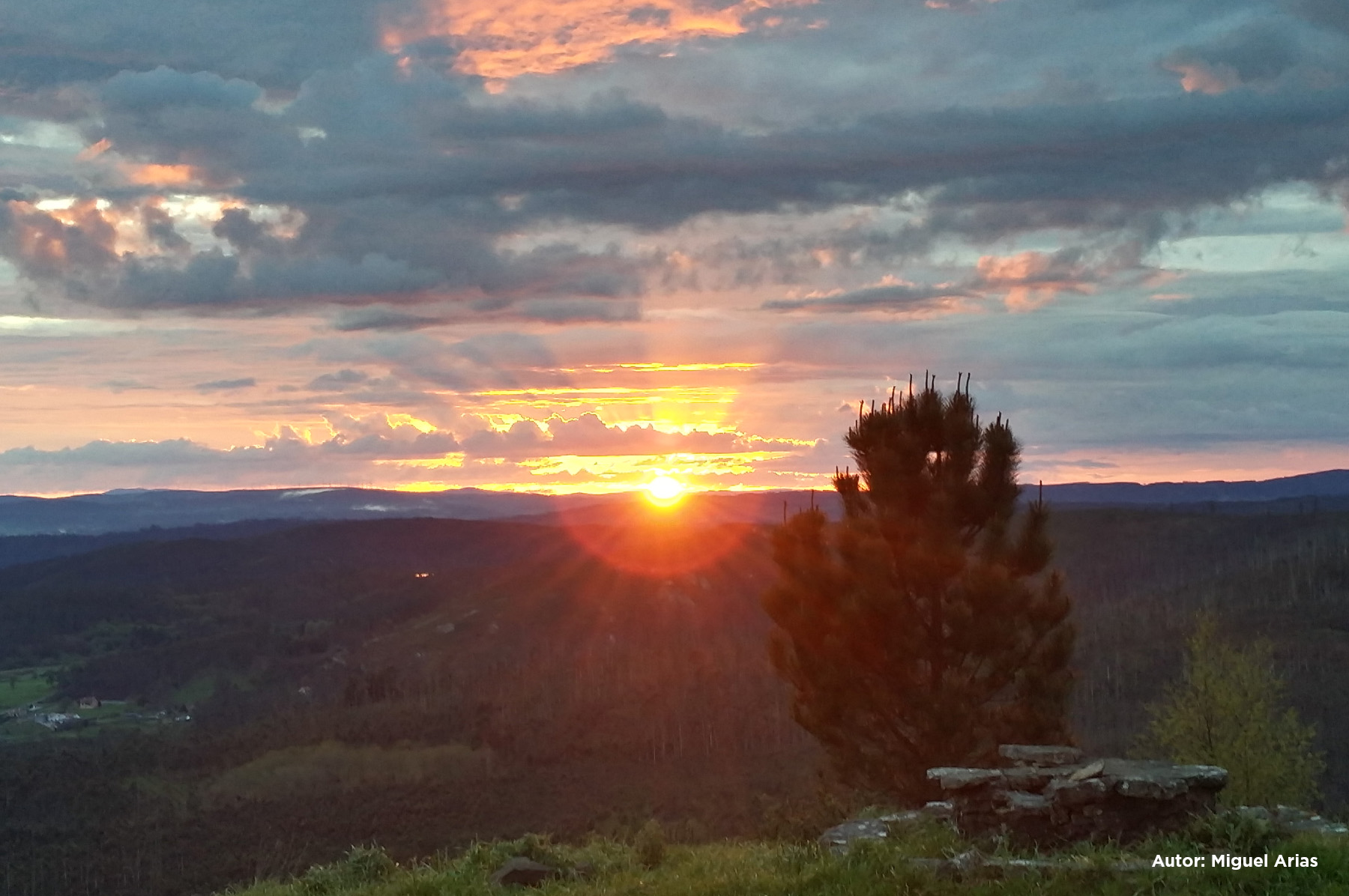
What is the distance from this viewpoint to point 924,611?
29.7 meters

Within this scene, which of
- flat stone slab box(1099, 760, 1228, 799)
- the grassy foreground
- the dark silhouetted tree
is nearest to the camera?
the grassy foreground

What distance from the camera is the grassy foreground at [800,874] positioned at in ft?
41.0

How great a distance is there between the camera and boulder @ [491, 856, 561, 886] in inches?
646

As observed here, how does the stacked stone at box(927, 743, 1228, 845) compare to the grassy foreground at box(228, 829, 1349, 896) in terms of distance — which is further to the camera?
the stacked stone at box(927, 743, 1228, 845)

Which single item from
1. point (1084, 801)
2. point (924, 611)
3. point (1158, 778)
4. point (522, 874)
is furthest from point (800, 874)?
point (924, 611)

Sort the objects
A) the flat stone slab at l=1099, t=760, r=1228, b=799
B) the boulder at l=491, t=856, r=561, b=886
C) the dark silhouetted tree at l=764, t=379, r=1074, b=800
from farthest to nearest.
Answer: the dark silhouetted tree at l=764, t=379, r=1074, b=800, the boulder at l=491, t=856, r=561, b=886, the flat stone slab at l=1099, t=760, r=1228, b=799

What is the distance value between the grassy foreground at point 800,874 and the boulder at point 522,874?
228 mm

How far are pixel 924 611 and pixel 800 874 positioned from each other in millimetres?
16038

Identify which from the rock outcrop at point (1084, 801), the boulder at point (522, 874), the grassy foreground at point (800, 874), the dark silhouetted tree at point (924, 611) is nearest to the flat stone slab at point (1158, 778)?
the rock outcrop at point (1084, 801)

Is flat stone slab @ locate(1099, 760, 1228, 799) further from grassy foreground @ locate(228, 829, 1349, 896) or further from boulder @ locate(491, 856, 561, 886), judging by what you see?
boulder @ locate(491, 856, 561, 886)

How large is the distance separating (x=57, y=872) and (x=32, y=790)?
38878mm

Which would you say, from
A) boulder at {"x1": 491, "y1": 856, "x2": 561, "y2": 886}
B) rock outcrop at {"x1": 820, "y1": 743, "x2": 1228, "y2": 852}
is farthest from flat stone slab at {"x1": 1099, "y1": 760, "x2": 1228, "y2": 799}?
boulder at {"x1": 491, "y1": 856, "x2": 561, "y2": 886}

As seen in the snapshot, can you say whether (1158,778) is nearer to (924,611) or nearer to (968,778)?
(968,778)

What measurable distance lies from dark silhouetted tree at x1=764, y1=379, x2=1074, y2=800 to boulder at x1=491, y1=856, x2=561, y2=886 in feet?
43.0
